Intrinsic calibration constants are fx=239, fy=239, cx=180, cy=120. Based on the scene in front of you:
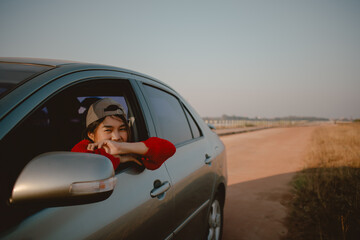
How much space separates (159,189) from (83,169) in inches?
31.7

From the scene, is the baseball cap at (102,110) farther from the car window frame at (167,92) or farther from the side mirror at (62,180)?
the side mirror at (62,180)

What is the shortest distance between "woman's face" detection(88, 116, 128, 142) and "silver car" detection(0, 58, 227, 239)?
21 centimetres

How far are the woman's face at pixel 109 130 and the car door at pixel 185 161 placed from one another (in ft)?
1.12

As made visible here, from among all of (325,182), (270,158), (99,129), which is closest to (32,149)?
(99,129)

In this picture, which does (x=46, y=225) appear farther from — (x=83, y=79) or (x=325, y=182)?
(x=325, y=182)

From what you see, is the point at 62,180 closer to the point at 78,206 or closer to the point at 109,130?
the point at 78,206

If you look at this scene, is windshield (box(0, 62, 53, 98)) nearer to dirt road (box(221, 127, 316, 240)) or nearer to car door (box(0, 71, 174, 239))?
car door (box(0, 71, 174, 239))

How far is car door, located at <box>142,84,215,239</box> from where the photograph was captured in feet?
6.05

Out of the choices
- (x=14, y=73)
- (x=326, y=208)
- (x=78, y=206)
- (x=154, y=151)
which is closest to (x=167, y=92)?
(x=154, y=151)

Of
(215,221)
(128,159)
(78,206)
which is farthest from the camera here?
(215,221)

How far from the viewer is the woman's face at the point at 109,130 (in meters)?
1.54

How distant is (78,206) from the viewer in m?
1.05

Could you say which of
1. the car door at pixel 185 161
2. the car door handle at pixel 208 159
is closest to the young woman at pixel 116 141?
the car door at pixel 185 161

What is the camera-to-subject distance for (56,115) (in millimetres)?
1602
